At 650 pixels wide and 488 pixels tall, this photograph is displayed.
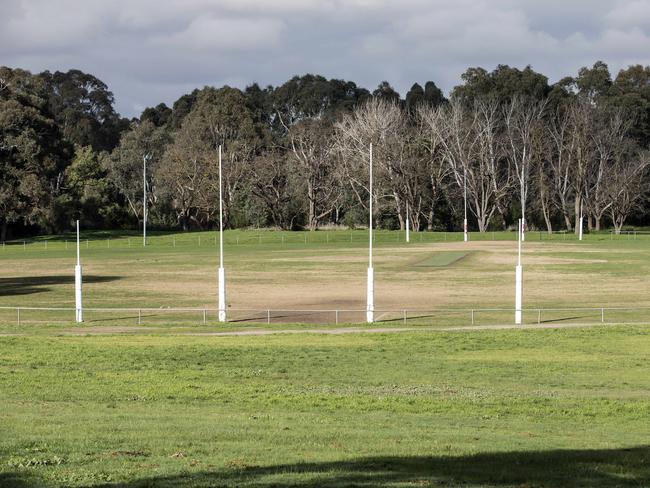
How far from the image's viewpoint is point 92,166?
13875 centimetres

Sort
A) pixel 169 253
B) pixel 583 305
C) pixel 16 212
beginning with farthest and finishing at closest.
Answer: pixel 16 212, pixel 169 253, pixel 583 305

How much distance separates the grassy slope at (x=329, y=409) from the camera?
1133 cm

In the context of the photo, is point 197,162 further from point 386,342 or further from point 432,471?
point 432,471

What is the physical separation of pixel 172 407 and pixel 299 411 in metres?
2.44

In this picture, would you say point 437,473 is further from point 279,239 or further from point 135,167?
point 135,167

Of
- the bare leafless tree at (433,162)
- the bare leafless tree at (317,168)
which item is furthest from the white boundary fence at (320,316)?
the bare leafless tree at (317,168)

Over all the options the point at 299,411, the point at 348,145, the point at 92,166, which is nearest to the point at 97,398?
the point at 299,411

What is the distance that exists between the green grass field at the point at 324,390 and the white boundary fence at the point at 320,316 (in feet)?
0.89

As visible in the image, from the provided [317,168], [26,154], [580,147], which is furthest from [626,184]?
[26,154]

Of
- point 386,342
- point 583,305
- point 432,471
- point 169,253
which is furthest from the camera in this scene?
point 169,253

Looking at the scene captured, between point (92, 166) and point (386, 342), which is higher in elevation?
point (92, 166)

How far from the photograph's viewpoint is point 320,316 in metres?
45.1

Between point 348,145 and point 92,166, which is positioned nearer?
point 348,145

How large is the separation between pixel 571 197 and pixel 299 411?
124 m
